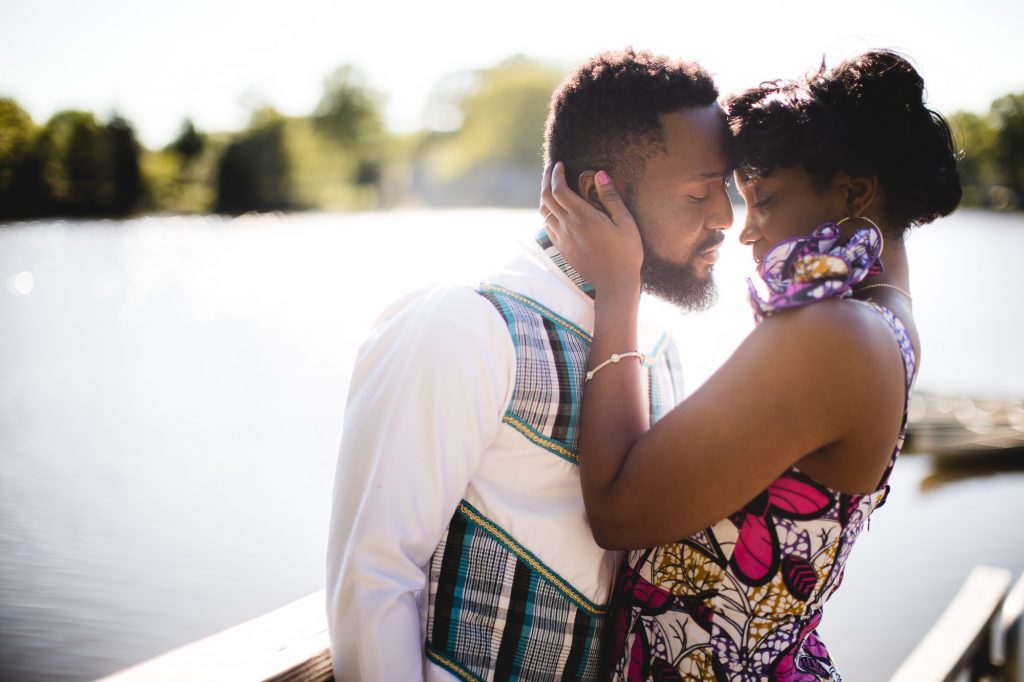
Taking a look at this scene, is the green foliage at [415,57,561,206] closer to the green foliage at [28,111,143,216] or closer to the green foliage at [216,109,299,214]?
the green foliage at [216,109,299,214]

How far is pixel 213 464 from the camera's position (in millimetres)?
13641

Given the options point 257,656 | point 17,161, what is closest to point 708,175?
point 257,656

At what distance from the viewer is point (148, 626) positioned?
8.88m

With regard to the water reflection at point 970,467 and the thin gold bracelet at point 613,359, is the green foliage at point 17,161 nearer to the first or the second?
the thin gold bracelet at point 613,359

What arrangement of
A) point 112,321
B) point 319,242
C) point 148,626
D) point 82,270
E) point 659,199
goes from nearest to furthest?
point 659,199, point 148,626, point 112,321, point 82,270, point 319,242

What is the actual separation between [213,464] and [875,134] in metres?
13.5

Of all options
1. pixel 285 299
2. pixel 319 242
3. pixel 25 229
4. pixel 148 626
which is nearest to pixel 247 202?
pixel 319 242

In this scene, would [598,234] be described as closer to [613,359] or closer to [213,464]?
[613,359]

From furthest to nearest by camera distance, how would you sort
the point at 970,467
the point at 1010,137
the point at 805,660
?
the point at 1010,137, the point at 970,467, the point at 805,660

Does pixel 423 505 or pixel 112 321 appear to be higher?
pixel 423 505

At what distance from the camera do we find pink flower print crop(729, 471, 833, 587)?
172 cm

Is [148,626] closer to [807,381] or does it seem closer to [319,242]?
[807,381]

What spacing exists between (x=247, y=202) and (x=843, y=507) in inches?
2897

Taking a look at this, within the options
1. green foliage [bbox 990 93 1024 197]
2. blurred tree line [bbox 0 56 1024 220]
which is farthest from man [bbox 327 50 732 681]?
blurred tree line [bbox 0 56 1024 220]
